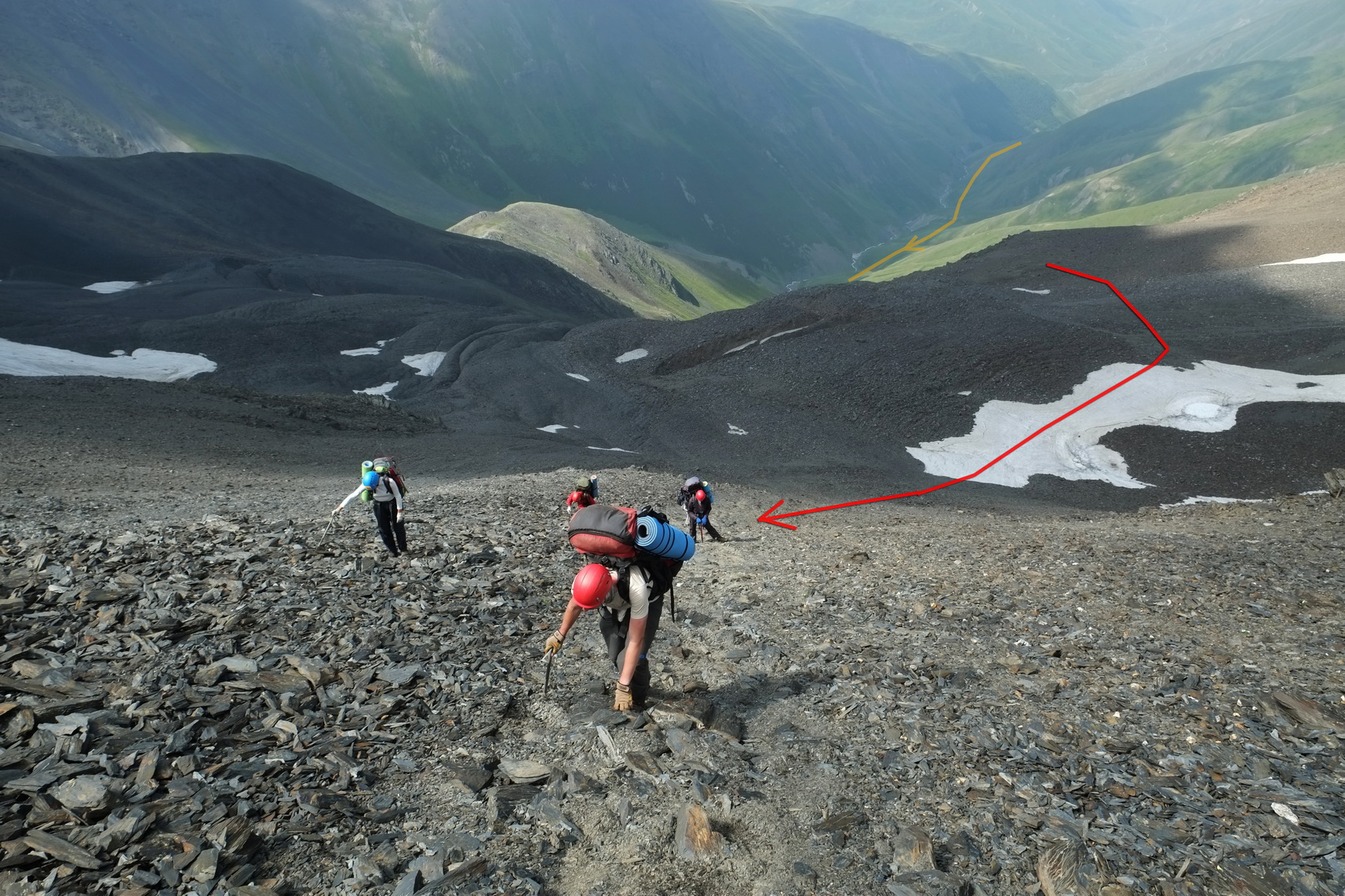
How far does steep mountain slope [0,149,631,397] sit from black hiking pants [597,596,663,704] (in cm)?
4053

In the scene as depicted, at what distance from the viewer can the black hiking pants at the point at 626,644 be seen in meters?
8.05

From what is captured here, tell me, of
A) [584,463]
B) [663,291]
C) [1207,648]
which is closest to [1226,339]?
[584,463]

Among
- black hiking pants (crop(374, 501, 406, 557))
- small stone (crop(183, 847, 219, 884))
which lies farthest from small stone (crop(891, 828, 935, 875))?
black hiking pants (crop(374, 501, 406, 557))

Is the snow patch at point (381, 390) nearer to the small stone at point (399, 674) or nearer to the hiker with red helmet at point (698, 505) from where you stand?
the hiker with red helmet at point (698, 505)

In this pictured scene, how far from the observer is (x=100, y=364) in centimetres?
4234

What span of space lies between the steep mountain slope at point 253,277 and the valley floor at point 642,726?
124ft

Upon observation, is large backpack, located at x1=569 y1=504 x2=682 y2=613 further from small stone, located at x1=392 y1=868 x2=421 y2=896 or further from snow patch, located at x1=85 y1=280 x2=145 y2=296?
snow patch, located at x1=85 y1=280 x2=145 y2=296

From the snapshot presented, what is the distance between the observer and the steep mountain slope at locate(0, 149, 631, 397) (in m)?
48.9

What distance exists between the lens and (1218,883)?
18.4 ft

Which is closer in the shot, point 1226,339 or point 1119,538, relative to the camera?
point 1119,538

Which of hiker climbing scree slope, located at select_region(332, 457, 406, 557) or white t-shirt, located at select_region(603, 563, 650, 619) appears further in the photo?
hiker climbing scree slope, located at select_region(332, 457, 406, 557)

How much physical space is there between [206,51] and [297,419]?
7361 inches

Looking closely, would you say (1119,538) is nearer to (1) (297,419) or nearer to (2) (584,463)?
(2) (584,463)

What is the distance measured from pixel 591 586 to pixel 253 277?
232 ft
